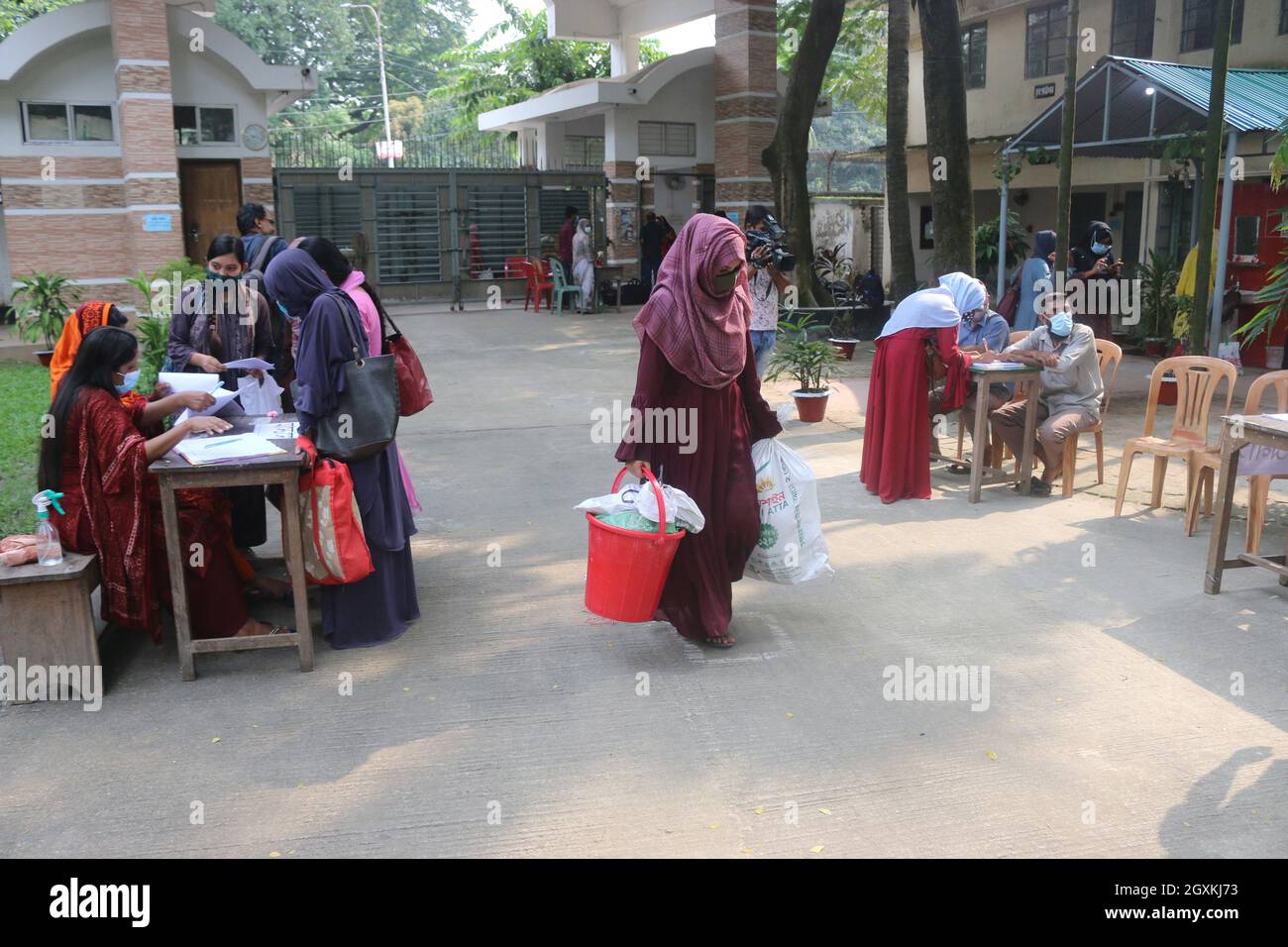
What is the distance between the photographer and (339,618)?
4.90 m

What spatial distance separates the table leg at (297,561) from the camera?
4488 millimetres

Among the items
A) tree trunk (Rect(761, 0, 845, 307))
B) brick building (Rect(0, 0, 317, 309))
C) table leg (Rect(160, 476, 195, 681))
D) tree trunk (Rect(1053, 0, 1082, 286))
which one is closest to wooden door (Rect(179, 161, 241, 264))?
brick building (Rect(0, 0, 317, 309))

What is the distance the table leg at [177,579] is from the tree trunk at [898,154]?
1205 cm

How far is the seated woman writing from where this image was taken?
14.6 ft

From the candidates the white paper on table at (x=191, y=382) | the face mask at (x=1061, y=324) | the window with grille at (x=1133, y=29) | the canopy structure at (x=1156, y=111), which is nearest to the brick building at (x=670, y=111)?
the canopy structure at (x=1156, y=111)

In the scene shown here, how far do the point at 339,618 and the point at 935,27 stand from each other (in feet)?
32.2

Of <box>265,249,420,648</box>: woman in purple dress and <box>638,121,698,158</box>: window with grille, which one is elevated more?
<box>638,121,698,158</box>: window with grille

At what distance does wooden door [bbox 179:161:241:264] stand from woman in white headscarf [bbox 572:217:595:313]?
5674 millimetres

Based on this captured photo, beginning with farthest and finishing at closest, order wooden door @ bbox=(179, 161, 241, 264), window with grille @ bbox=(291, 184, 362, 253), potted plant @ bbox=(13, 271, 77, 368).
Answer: window with grille @ bbox=(291, 184, 362, 253), wooden door @ bbox=(179, 161, 241, 264), potted plant @ bbox=(13, 271, 77, 368)

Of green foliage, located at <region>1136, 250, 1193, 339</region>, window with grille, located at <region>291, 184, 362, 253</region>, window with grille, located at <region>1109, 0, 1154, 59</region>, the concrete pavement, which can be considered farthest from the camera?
window with grille, located at <region>291, 184, 362, 253</region>

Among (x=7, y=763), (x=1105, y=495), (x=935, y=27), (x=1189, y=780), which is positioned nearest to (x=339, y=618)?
(x=7, y=763)

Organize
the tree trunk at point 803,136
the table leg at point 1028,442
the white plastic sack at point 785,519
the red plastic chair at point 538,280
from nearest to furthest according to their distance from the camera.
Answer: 1. the white plastic sack at point 785,519
2. the table leg at point 1028,442
3. the tree trunk at point 803,136
4. the red plastic chair at point 538,280

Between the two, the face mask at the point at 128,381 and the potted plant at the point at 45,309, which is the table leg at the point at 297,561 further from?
the potted plant at the point at 45,309

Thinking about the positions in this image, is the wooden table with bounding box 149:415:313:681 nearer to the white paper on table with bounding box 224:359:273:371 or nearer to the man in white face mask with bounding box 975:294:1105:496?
the white paper on table with bounding box 224:359:273:371
